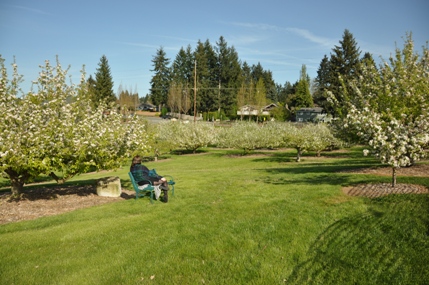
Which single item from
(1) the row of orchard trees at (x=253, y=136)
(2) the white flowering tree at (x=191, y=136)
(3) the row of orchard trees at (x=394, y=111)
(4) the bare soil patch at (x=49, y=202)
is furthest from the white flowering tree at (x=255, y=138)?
(4) the bare soil patch at (x=49, y=202)

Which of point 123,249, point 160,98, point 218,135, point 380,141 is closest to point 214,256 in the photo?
point 123,249

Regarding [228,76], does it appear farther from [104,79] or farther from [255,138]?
[255,138]

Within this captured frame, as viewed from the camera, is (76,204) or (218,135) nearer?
(76,204)

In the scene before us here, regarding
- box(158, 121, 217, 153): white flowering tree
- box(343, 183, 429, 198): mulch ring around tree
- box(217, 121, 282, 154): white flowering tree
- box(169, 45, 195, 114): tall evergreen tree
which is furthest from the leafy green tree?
box(343, 183, 429, 198): mulch ring around tree

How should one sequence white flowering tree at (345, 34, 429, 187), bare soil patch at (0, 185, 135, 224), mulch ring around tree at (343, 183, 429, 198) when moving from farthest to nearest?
1. bare soil patch at (0, 185, 135, 224)
2. mulch ring around tree at (343, 183, 429, 198)
3. white flowering tree at (345, 34, 429, 187)

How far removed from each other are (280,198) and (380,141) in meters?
3.13

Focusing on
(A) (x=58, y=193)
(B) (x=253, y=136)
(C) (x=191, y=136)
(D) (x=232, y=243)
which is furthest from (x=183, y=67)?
(D) (x=232, y=243)

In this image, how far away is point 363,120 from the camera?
880 centimetres

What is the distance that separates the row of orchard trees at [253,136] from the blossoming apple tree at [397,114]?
424 inches

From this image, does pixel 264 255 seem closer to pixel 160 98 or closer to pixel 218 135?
pixel 218 135

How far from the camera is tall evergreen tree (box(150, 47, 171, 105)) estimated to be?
298ft

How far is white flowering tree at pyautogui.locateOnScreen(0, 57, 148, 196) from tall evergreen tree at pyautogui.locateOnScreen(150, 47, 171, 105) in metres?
80.9

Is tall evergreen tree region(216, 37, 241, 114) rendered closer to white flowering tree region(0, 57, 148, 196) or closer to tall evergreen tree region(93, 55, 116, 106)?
tall evergreen tree region(93, 55, 116, 106)

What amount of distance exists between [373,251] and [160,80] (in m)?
89.4
